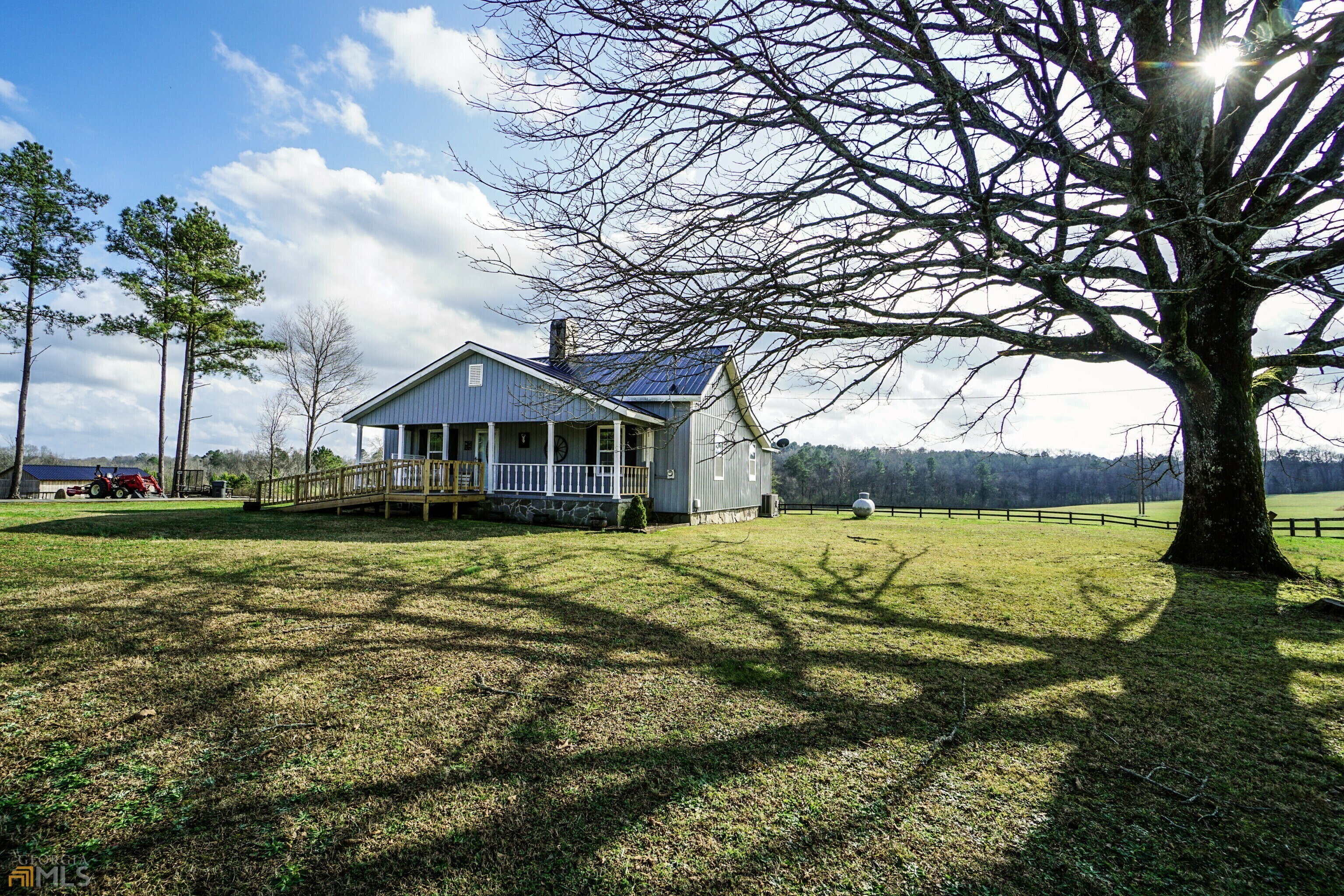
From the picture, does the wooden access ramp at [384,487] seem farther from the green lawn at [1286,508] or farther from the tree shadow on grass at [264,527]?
the green lawn at [1286,508]

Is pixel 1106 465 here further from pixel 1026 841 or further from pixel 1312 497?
pixel 1312 497

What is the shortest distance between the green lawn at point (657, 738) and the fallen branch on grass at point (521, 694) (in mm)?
51

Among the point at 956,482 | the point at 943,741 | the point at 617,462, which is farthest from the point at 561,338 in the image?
the point at 956,482

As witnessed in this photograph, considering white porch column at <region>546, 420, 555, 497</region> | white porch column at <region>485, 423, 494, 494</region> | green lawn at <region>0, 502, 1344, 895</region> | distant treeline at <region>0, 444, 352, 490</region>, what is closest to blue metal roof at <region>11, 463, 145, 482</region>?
distant treeline at <region>0, 444, 352, 490</region>

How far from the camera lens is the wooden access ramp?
47.4 feet

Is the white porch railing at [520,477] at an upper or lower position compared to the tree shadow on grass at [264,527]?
upper

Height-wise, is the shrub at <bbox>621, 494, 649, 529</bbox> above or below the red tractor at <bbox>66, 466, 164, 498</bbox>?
below

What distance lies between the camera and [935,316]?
18.9ft

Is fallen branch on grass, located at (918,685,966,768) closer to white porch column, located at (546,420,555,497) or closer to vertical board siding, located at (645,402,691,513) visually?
white porch column, located at (546,420,555,497)

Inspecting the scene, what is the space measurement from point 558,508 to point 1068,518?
28.1m

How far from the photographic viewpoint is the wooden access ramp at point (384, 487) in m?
14.4

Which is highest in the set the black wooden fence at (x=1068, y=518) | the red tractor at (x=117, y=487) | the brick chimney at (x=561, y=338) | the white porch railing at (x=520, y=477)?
the brick chimney at (x=561, y=338)

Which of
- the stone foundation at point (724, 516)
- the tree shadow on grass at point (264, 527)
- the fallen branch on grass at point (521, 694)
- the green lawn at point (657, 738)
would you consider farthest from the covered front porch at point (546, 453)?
the fallen branch on grass at point (521, 694)

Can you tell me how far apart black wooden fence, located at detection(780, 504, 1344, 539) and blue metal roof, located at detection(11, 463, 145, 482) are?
38.2 metres
